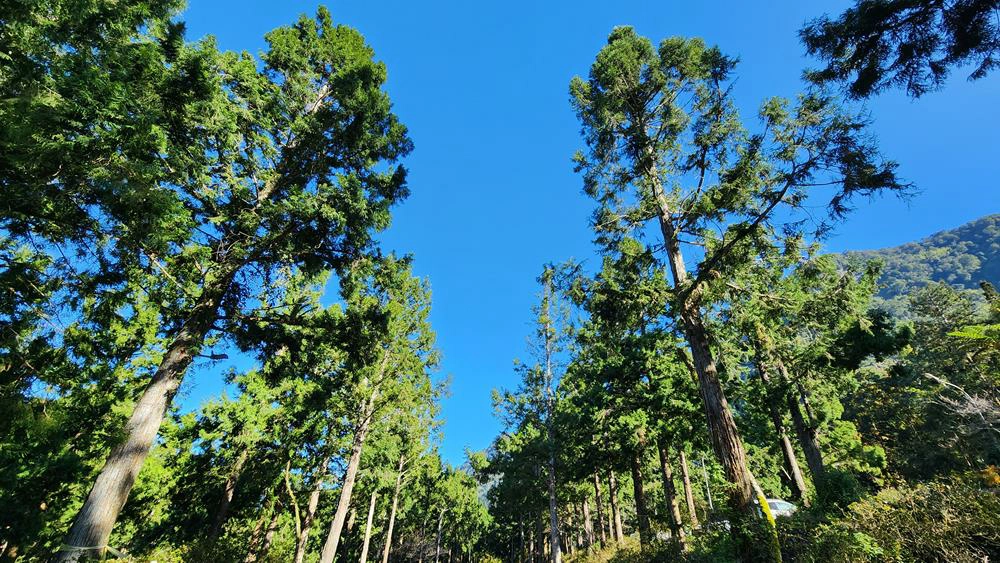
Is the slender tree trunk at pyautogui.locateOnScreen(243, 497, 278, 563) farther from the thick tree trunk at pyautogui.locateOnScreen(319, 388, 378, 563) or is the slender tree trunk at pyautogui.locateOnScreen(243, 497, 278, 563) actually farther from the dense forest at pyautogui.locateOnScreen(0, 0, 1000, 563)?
the thick tree trunk at pyautogui.locateOnScreen(319, 388, 378, 563)

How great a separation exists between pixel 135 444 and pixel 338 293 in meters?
4.46

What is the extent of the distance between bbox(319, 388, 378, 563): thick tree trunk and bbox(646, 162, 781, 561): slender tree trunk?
39.9 ft

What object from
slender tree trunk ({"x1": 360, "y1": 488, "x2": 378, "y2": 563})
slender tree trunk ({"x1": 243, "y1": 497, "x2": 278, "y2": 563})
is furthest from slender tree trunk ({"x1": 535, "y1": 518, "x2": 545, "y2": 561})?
slender tree trunk ({"x1": 243, "y1": 497, "x2": 278, "y2": 563})

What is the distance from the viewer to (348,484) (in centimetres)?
1400

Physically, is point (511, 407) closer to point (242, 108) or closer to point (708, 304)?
point (708, 304)

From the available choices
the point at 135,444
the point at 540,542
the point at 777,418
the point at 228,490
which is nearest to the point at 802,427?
the point at 777,418

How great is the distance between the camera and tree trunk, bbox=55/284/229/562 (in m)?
5.64

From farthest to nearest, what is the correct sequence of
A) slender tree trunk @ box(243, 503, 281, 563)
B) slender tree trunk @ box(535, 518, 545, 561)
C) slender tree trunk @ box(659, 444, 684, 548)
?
slender tree trunk @ box(535, 518, 545, 561)
slender tree trunk @ box(243, 503, 281, 563)
slender tree trunk @ box(659, 444, 684, 548)

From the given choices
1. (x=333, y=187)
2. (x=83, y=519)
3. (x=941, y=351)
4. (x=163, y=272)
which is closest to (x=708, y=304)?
(x=333, y=187)

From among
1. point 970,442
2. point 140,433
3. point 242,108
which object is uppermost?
point 242,108

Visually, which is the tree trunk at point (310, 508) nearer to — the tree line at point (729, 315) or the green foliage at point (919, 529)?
the tree line at point (729, 315)

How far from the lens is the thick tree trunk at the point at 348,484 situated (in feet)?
41.8

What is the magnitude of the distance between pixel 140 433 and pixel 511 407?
665 inches

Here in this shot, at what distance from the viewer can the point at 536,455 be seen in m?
20.2
